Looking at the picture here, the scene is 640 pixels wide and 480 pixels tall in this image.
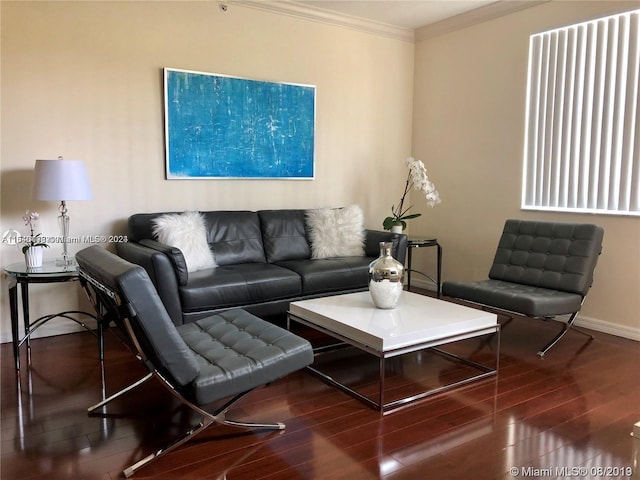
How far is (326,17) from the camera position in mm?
4801

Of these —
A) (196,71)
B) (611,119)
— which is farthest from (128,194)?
(611,119)

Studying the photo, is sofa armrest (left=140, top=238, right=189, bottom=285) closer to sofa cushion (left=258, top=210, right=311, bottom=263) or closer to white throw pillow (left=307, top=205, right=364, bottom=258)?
sofa cushion (left=258, top=210, right=311, bottom=263)

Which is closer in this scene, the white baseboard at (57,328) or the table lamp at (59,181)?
the table lamp at (59,181)

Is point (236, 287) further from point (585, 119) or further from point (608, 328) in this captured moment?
point (585, 119)

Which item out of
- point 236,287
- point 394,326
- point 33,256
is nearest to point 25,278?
point 33,256

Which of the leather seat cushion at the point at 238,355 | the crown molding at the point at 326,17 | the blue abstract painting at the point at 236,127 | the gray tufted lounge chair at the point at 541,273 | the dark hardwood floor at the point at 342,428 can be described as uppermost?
the crown molding at the point at 326,17

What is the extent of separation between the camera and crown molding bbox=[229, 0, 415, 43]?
4454 millimetres

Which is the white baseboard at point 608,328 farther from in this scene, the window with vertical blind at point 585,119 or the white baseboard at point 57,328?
the white baseboard at point 57,328

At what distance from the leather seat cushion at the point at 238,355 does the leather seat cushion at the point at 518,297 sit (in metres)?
1.67

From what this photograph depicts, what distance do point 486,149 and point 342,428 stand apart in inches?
131

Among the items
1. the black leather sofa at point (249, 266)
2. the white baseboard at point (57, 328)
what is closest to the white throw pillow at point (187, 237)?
the black leather sofa at point (249, 266)

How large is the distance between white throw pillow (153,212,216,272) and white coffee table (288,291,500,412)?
953 millimetres

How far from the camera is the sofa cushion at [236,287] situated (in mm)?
3355

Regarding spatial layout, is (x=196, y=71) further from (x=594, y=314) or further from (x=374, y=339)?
(x=594, y=314)
